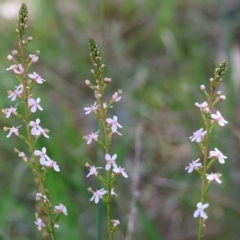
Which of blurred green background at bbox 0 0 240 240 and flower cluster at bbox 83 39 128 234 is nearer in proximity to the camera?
flower cluster at bbox 83 39 128 234

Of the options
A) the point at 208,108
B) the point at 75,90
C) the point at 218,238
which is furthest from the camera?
the point at 75,90

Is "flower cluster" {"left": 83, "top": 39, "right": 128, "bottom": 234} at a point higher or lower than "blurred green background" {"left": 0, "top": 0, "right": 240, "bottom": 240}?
lower

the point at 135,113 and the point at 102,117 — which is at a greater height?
the point at 135,113

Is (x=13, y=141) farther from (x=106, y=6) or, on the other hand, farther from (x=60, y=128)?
(x=106, y=6)

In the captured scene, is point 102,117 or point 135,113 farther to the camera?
point 135,113

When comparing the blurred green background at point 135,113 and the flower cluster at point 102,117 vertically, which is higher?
the blurred green background at point 135,113

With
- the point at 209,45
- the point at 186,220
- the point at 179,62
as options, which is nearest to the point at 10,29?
the point at 179,62

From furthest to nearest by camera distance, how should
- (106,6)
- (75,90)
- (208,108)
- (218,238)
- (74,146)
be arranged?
(106,6) < (75,90) < (74,146) < (218,238) < (208,108)

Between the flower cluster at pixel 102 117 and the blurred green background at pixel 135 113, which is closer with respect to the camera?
the flower cluster at pixel 102 117
